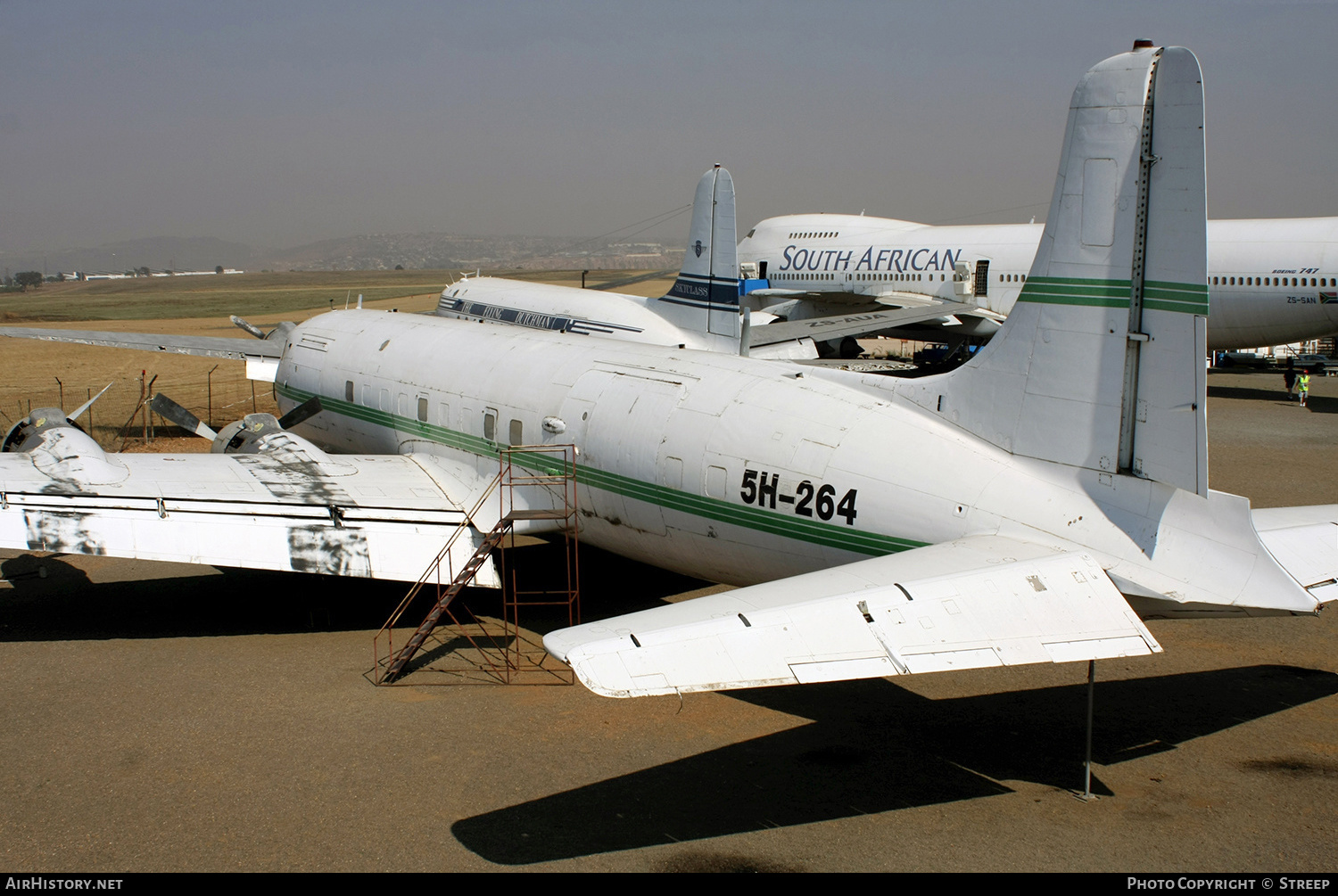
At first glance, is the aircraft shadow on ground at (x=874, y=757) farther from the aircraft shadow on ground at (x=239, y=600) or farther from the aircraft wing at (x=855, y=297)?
the aircraft wing at (x=855, y=297)

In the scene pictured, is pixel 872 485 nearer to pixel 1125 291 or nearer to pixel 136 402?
pixel 1125 291

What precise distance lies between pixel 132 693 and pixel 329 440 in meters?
8.81

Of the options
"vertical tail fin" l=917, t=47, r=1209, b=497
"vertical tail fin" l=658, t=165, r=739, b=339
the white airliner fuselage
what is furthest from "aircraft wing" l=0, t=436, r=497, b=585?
the white airliner fuselage

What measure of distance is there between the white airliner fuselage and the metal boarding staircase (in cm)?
1718

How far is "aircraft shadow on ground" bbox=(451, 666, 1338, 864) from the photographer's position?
8.78 metres

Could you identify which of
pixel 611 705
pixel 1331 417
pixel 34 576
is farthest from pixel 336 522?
pixel 1331 417

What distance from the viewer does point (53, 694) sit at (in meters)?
11.8

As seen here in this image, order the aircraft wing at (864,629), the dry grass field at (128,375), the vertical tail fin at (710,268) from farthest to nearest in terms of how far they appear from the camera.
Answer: the dry grass field at (128,375)
the vertical tail fin at (710,268)
the aircraft wing at (864,629)

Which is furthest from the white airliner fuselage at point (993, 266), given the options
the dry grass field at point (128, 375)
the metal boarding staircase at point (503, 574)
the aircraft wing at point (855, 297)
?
the metal boarding staircase at point (503, 574)

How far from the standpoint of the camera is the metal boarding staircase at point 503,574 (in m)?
12.7

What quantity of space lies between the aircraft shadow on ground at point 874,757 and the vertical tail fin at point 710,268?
13431 millimetres

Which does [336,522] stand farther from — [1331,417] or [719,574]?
[1331,417]

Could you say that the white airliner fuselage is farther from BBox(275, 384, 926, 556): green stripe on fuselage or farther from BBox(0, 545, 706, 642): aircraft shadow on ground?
BBox(275, 384, 926, 556): green stripe on fuselage

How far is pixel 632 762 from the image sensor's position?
1006cm
